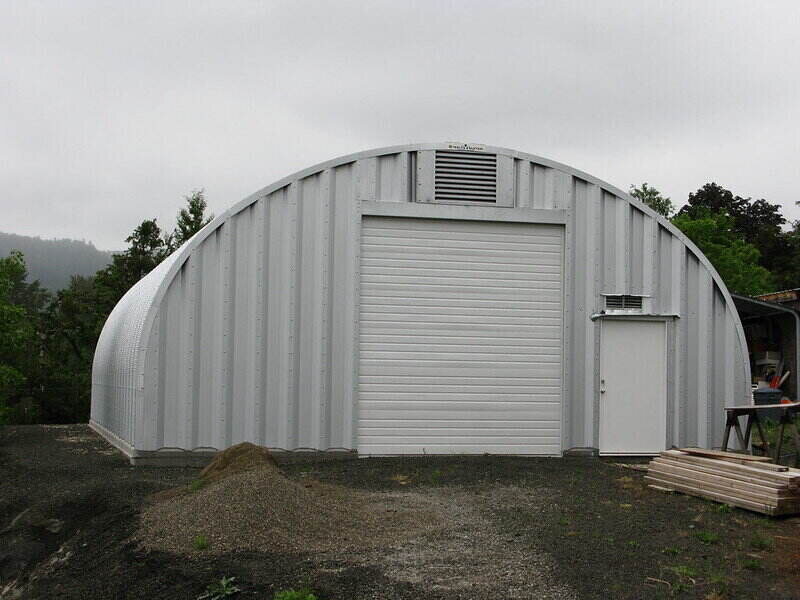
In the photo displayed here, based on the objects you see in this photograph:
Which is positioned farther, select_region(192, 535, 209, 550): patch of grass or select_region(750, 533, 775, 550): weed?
select_region(750, 533, 775, 550): weed

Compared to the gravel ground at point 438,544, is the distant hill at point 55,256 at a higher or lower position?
higher

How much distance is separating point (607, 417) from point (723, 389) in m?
2.05

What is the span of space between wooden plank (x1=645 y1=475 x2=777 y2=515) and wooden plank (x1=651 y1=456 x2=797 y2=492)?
218 mm

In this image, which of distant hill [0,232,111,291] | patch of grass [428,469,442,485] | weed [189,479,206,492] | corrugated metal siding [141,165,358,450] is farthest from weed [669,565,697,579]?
distant hill [0,232,111,291]

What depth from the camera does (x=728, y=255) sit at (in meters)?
35.3

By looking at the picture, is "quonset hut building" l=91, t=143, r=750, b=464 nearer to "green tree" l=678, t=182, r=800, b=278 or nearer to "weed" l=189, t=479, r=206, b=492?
"weed" l=189, t=479, r=206, b=492

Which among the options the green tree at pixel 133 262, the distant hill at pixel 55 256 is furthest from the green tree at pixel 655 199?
the distant hill at pixel 55 256

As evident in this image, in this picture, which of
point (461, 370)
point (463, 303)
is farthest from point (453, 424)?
point (463, 303)

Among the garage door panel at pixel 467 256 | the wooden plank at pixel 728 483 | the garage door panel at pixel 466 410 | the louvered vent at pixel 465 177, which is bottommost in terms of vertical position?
the wooden plank at pixel 728 483

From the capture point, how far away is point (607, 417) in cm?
1342

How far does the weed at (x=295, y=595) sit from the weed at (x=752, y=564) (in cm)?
348

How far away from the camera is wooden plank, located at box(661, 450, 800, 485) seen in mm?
8609

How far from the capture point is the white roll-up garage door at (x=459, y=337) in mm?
13062

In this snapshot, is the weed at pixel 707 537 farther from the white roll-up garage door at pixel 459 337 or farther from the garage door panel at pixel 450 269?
the garage door panel at pixel 450 269
